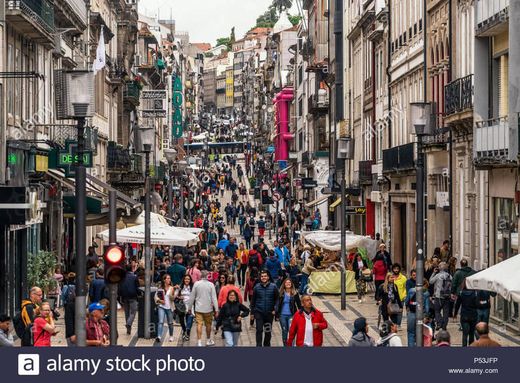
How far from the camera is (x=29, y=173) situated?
38.1 m

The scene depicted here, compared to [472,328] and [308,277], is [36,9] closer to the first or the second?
[308,277]

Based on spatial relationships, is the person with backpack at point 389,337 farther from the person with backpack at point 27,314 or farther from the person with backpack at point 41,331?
the person with backpack at point 27,314

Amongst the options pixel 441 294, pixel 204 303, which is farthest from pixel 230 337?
pixel 441 294

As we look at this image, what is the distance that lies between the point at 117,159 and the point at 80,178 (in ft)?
153

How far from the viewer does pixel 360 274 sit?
43.1 meters

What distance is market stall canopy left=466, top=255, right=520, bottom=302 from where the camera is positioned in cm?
2023

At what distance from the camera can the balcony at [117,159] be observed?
218 feet

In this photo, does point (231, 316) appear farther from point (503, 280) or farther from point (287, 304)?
point (503, 280)

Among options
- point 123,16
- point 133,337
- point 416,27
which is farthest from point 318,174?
point 133,337

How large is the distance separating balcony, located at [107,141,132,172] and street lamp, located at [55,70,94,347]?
145 feet

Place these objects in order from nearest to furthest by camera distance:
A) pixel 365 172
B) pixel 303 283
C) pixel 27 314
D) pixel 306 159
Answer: pixel 27 314 < pixel 303 283 < pixel 365 172 < pixel 306 159

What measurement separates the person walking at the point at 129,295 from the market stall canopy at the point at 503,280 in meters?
11.4

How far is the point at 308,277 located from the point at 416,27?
1154cm

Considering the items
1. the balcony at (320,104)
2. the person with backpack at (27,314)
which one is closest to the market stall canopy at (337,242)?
the person with backpack at (27,314)
